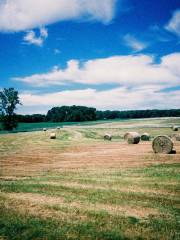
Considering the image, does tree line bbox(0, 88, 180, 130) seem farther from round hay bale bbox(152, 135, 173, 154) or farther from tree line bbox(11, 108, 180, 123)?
round hay bale bbox(152, 135, 173, 154)

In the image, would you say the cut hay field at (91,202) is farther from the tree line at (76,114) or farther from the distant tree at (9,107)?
the tree line at (76,114)

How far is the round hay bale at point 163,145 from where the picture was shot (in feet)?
99.1

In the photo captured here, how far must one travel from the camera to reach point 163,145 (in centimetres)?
3050

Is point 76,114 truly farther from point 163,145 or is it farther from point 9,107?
point 163,145

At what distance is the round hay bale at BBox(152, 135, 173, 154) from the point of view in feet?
99.1

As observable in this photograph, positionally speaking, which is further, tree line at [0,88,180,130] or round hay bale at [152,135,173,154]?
tree line at [0,88,180,130]

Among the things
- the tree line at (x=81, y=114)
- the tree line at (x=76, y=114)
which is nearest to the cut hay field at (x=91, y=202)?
the tree line at (x=81, y=114)

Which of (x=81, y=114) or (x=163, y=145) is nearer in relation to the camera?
Answer: (x=163, y=145)

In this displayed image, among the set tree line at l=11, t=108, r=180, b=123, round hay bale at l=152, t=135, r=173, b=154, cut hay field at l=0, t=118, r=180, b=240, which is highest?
tree line at l=11, t=108, r=180, b=123

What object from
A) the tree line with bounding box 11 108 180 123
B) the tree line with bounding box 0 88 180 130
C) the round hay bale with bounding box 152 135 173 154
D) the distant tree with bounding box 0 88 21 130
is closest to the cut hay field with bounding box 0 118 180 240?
the round hay bale with bounding box 152 135 173 154

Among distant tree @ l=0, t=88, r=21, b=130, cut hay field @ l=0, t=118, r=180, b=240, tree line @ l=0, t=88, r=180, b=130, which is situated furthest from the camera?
tree line @ l=0, t=88, r=180, b=130

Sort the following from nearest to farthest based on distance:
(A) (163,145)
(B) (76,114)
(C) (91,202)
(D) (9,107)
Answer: (C) (91,202)
(A) (163,145)
(D) (9,107)
(B) (76,114)

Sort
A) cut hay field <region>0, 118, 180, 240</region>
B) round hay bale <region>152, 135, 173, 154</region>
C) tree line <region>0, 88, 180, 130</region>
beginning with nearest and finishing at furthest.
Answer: cut hay field <region>0, 118, 180, 240</region> → round hay bale <region>152, 135, 173, 154</region> → tree line <region>0, 88, 180, 130</region>

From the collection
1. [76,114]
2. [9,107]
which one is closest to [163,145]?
[9,107]
